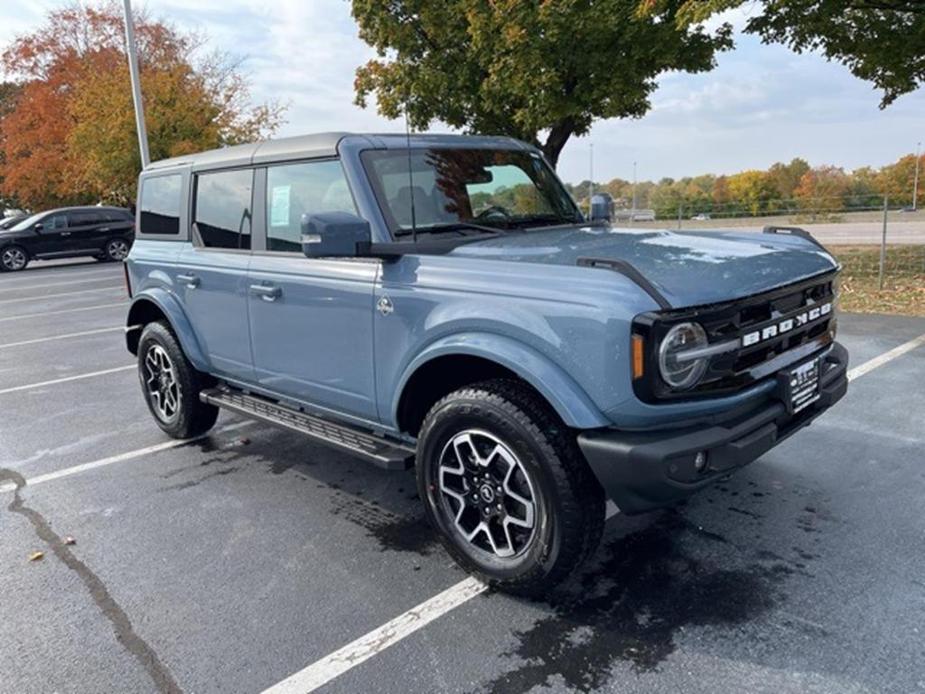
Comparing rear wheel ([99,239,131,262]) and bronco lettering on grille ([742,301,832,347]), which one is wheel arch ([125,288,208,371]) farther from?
rear wheel ([99,239,131,262])

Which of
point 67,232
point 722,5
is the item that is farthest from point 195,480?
point 67,232

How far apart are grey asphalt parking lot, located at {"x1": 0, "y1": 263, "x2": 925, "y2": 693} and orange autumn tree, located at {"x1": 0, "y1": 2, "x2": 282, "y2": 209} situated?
2155cm

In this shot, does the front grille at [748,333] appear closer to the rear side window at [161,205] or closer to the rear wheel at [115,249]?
the rear side window at [161,205]

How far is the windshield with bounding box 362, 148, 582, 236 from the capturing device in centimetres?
355

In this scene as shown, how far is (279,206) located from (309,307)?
72 centimetres

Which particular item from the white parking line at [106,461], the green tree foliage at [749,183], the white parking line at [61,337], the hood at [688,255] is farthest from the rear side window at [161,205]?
the green tree foliage at [749,183]

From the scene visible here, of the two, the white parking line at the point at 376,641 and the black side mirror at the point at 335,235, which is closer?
the white parking line at the point at 376,641

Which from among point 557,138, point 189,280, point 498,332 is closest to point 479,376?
point 498,332

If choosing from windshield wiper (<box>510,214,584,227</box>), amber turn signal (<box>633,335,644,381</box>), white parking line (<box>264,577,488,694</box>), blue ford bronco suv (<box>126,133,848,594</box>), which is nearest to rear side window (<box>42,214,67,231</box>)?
blue ford bronco suv (<box>126,133,848,594</box>)

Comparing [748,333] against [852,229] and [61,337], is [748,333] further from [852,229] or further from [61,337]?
[852,229]

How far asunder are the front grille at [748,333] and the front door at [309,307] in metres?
1.44

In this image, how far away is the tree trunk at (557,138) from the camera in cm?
1563

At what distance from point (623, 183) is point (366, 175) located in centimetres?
5432

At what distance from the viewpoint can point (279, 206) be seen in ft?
13.2
